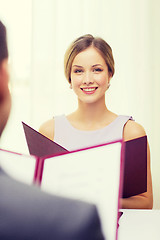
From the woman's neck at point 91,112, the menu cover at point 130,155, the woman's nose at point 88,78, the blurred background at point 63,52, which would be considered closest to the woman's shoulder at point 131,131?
the woman's neck at point 91,112

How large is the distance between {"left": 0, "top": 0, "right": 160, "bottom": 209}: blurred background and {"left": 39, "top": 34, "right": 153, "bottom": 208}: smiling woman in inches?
14.6

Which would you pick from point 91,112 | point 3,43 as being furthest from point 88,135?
point 3,43

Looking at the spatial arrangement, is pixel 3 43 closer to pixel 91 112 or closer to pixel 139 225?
pixel 139 225

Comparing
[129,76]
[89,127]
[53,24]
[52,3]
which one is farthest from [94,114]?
[52,3]

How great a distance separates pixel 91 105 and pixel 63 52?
0.57 meters

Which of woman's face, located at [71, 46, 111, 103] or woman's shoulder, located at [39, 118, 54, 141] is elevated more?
woman's face, located at [71, 46, 111, 103]

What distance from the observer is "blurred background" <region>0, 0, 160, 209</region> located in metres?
1.71

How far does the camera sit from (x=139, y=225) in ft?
2.25

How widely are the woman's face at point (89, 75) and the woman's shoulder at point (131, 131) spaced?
187 mm

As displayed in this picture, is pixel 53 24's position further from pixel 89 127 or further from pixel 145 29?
pixel 89 127

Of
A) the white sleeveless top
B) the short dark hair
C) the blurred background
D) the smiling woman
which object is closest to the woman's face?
the smiling woman

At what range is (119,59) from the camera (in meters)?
1.72

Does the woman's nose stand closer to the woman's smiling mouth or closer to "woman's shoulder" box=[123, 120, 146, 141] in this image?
the woman's smiling mouth

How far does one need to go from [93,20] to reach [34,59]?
44 centimetres
